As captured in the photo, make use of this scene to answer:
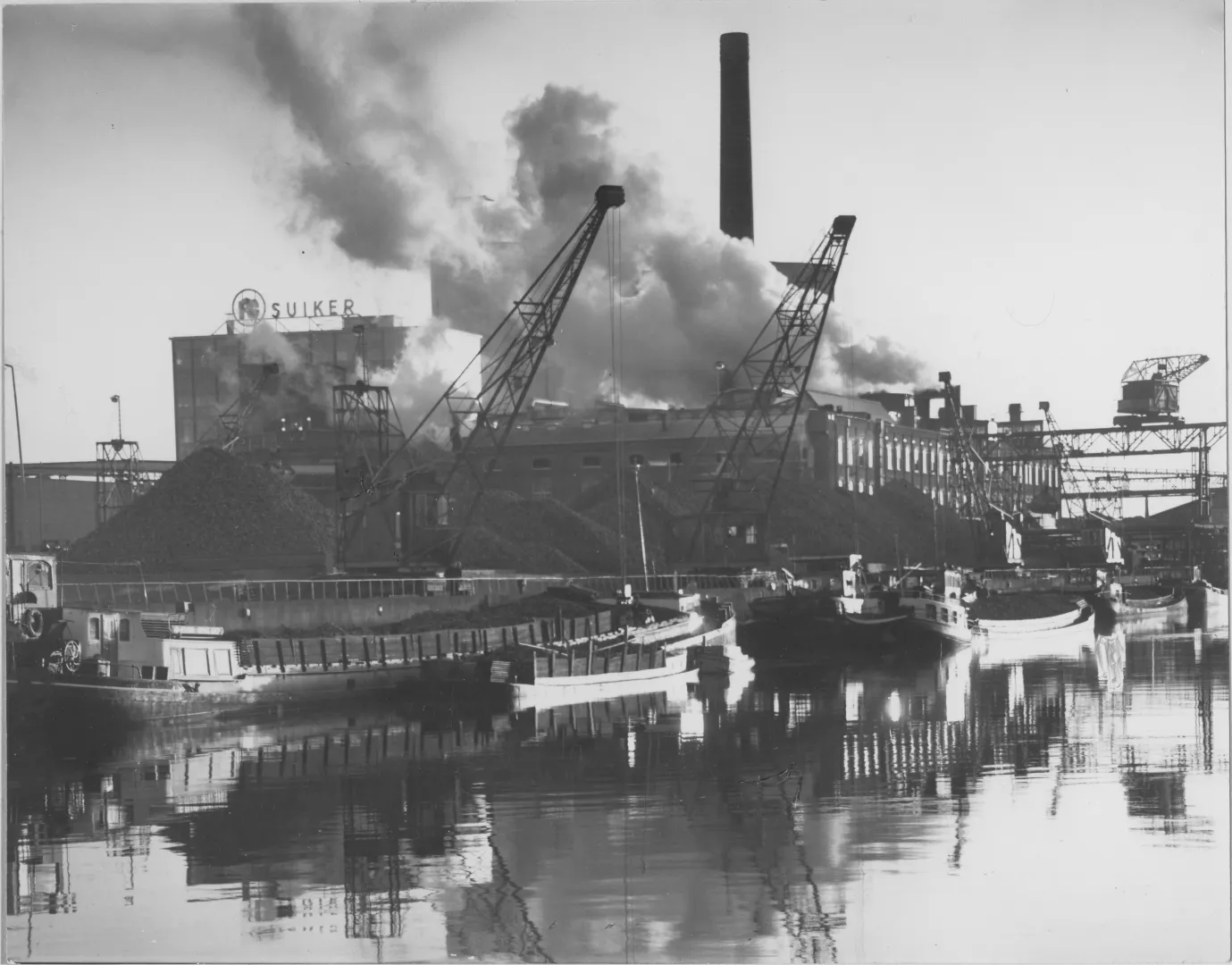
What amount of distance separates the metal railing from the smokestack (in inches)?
566

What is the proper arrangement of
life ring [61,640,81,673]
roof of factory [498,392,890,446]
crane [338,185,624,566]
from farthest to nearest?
1. roof of factory [498,392,890,446]
2. crane [338,185,624,566]
3. life ring [61,640,81,673]

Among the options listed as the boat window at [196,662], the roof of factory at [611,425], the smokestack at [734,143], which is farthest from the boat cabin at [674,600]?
the boat window at [196,662]

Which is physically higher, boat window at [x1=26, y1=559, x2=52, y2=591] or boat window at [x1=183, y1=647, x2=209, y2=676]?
boat window at [x1=26, y1=559, x2=52, y2=591]

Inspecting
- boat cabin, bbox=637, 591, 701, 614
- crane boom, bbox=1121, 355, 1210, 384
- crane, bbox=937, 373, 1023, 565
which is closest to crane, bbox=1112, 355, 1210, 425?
crane boom, bbox=1121, 355, 1210, 384

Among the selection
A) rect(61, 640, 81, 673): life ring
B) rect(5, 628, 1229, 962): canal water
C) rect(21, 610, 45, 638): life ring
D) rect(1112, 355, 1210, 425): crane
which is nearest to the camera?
rect(5, 628, 1229, 962): canal water

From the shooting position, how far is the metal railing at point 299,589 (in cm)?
4009

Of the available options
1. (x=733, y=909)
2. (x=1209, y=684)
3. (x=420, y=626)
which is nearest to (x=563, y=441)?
(x=420, y=626)

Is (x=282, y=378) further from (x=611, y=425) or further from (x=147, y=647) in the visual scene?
(x=147, y=647)

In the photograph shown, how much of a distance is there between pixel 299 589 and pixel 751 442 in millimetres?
29940

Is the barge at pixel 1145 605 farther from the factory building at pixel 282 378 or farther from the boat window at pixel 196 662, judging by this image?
the boat window at pixel 196 662

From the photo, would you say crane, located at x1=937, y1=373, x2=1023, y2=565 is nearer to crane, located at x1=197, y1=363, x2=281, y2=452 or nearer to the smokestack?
crane, located at x1=197, y1=363, x2=281, y2=452

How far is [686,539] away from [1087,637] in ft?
61.8

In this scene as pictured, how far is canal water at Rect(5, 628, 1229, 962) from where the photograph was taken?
1280cm

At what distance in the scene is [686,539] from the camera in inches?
2729
